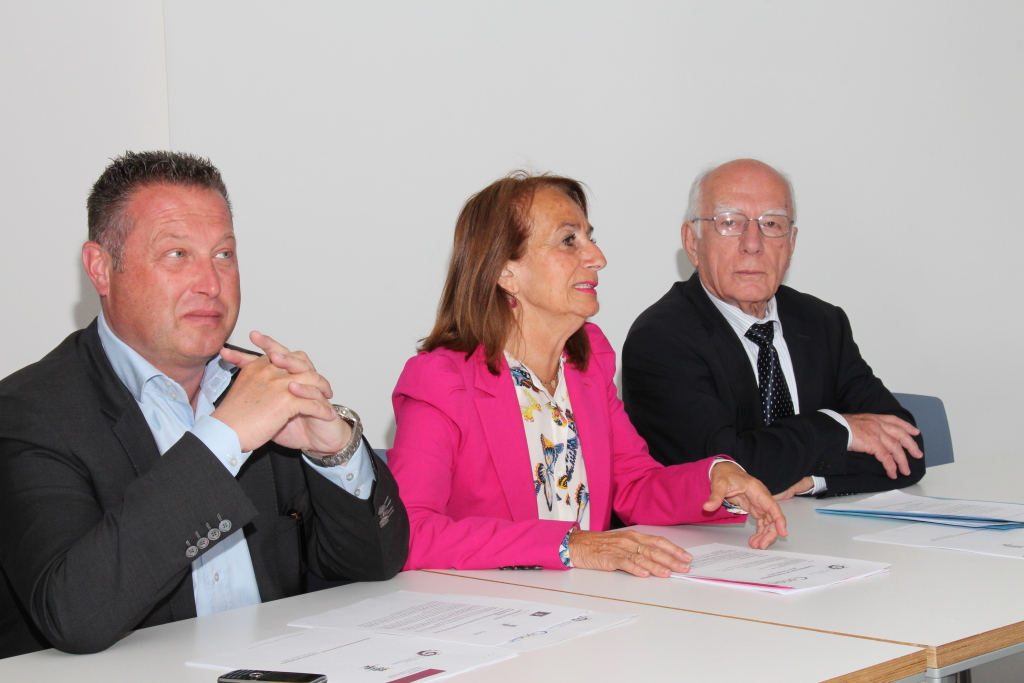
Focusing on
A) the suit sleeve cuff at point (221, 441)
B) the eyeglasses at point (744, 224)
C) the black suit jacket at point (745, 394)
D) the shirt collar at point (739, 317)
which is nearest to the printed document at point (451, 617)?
the suit sleeve cuff at point (221, 441)

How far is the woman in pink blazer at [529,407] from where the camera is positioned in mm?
2207

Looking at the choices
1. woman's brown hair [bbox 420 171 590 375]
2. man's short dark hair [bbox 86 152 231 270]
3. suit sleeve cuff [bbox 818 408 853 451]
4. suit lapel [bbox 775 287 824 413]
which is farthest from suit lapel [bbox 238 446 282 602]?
suit lapel [bbox 775 287 824 413]

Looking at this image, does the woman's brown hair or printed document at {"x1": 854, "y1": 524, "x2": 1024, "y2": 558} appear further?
the woman's brown hair

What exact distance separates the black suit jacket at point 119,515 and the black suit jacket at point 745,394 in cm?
106

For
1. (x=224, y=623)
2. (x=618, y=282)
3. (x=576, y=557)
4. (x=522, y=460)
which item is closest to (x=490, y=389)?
(x=522, y=460)

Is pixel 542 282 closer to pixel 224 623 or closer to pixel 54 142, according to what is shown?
pixel 224 623

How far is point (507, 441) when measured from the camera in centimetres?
233

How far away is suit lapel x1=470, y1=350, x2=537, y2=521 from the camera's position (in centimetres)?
231

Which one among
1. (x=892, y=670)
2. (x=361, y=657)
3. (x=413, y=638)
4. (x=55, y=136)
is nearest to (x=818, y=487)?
(x=892, y=670)

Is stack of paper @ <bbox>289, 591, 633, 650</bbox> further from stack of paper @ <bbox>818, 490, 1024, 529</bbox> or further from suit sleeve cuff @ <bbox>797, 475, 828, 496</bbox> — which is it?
suit sleeve cuff @ <bbox>797, 475, 828, 496</bbox>

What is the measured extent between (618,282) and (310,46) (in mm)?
1433

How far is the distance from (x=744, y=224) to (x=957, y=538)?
1.42 m

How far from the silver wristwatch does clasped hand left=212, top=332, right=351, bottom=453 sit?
0.16 ft

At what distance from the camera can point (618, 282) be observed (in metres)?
3.88
